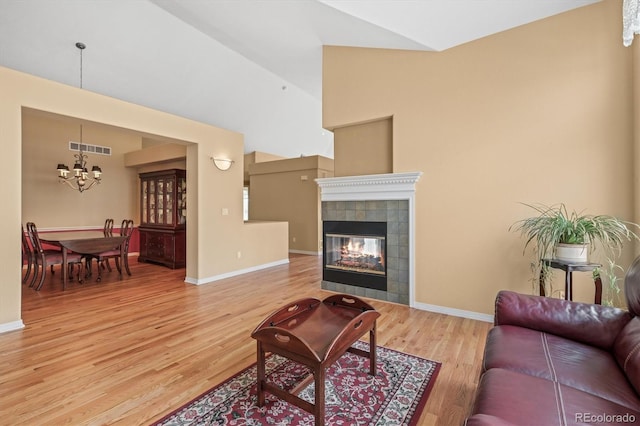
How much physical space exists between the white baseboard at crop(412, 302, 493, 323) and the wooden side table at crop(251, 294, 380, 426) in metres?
1.66

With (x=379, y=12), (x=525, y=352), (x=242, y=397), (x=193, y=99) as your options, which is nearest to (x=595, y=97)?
(x=379, y=12)

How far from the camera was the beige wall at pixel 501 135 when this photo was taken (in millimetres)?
2652

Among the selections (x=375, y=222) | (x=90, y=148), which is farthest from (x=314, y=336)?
(x=90, y=148)

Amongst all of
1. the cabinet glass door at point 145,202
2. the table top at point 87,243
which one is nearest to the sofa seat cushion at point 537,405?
the table top at point 87,243

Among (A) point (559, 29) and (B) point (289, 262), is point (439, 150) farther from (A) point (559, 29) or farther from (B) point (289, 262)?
(B) point (289, 262)

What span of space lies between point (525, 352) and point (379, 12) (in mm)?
3402

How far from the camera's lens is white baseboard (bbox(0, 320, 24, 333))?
290 cm

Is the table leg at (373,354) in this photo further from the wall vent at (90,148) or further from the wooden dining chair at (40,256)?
the wall vent at (90,148)

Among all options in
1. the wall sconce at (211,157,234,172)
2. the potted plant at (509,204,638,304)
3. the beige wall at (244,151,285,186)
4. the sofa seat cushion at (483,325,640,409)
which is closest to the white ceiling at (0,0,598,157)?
the wall sconce at (211,157,234,172)

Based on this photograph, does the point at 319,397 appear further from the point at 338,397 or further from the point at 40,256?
the point at 40,256

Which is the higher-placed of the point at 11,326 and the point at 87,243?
the point at 87,243

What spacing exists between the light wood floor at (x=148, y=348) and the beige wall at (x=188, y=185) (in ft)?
2.13

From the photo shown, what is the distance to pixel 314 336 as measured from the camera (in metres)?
Answer: 1.86

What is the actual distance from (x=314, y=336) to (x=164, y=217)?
5.85 m
